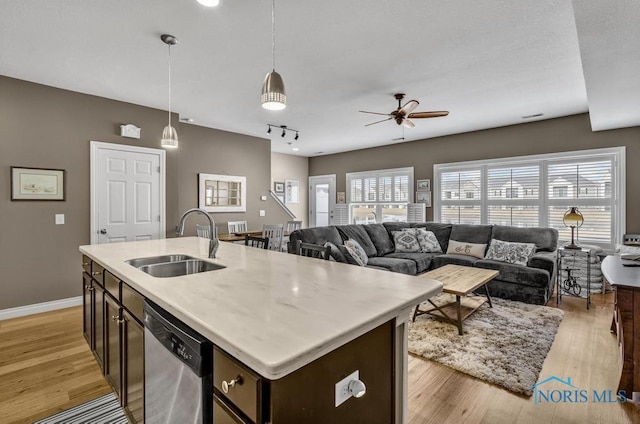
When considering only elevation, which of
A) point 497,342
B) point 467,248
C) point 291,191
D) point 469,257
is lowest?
point 497,342

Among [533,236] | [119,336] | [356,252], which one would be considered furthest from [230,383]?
[533,236]

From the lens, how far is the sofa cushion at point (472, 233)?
5.03 m

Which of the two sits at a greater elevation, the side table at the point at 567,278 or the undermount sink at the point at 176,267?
the undermount sink at the point at 176,267

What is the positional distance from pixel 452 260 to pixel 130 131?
495 centimetres

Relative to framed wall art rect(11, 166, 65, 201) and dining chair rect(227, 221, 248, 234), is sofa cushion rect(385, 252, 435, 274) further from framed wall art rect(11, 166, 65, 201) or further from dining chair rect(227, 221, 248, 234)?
framed wall art rect(11, 166, 65, 201)

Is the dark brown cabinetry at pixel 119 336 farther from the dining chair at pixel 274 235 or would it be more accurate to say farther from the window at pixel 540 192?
the window at pixel 540 192

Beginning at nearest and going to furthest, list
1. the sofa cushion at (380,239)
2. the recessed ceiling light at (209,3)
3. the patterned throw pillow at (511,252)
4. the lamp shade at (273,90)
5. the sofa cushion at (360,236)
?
the lamp shade at (273,90) → the recessed ceiling light at (209,3) → the patterned throw pillow at (511,252) → the sofa cushion at (360,236) → the sofa cushion at (380,239)

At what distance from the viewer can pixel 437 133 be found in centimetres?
627

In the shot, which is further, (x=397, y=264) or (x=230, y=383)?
(x=397, y=264)

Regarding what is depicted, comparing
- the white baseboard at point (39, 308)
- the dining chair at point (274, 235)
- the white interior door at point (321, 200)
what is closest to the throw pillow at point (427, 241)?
the dining chair at point (274, 235)

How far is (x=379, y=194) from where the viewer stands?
7688 mm

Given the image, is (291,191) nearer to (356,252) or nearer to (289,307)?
(356,252)

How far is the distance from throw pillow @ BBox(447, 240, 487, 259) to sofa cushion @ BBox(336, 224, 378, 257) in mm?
1237

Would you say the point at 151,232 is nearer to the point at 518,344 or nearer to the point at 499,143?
the point at 518,344
